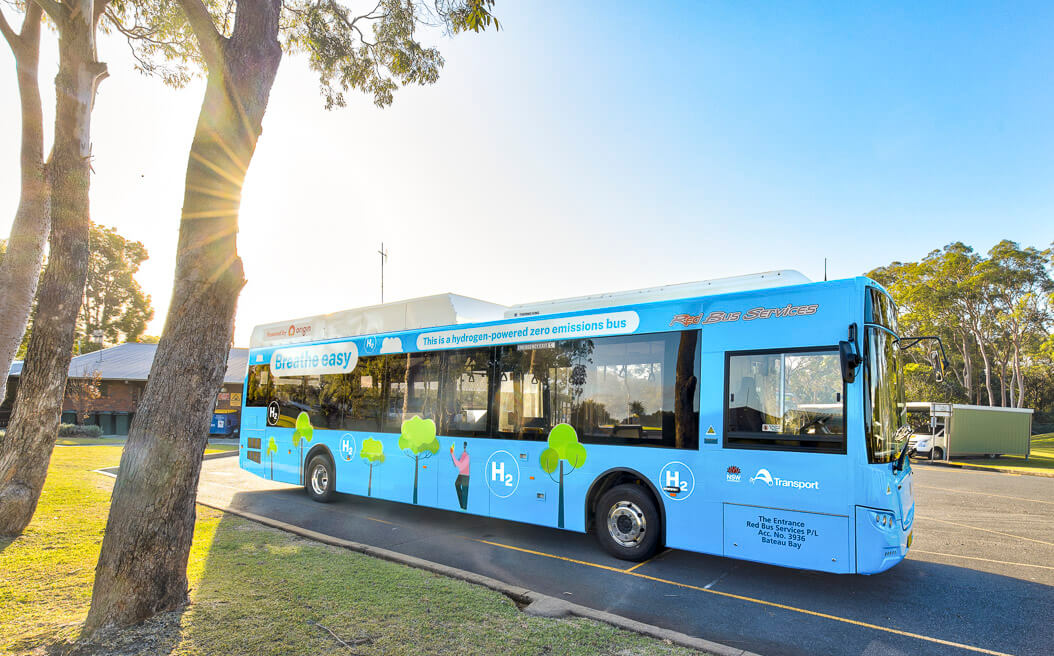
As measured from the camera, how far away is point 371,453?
386 inches

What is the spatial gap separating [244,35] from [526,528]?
744cm

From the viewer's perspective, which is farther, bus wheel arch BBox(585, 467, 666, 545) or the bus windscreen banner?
the bus windscreen banner

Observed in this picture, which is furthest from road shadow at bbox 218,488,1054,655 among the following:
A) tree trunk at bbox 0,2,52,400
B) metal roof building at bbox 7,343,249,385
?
metal roof building at bbox 7,343,249,385

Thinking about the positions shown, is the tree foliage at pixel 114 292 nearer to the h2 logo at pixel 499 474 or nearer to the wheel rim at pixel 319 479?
the wheel rim at pixel 319 479

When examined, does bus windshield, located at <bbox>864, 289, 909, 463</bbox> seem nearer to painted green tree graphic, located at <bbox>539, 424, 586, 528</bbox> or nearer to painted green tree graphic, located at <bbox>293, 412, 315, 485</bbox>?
painted green tree graphic, located at <bbox>539, 424, 586, 528</bbox>

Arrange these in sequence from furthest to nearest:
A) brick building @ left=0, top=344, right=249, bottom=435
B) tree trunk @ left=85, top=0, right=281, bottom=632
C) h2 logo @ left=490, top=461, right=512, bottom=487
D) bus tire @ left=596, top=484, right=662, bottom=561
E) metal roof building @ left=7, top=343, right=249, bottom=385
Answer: metal roof building @ left=7, top=343, right=249, bottom=385 → brick building @ left=0, top=344, right=249, bottom=435 → h2 logo @ left=490, top=461, right=512, bottom=487 → bus tire @ left=596, top=484, right=662, bottom=561 → tree trunk @ left=85, top=0, right=281, bottom=632

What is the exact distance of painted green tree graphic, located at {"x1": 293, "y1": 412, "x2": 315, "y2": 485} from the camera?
10.9m

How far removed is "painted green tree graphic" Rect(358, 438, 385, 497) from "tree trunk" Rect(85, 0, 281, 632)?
5.07 m

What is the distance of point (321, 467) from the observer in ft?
35.2

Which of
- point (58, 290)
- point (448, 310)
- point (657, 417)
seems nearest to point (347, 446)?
point (448, 310)

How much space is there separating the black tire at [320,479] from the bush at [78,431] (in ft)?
63.8

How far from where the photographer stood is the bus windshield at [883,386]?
558 cm

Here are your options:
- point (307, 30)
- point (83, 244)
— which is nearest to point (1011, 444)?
point (307, 30)

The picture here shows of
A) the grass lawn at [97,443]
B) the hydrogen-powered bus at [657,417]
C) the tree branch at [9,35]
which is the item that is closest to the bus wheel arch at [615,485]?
the hydrogen-powered bus at [657,417]
